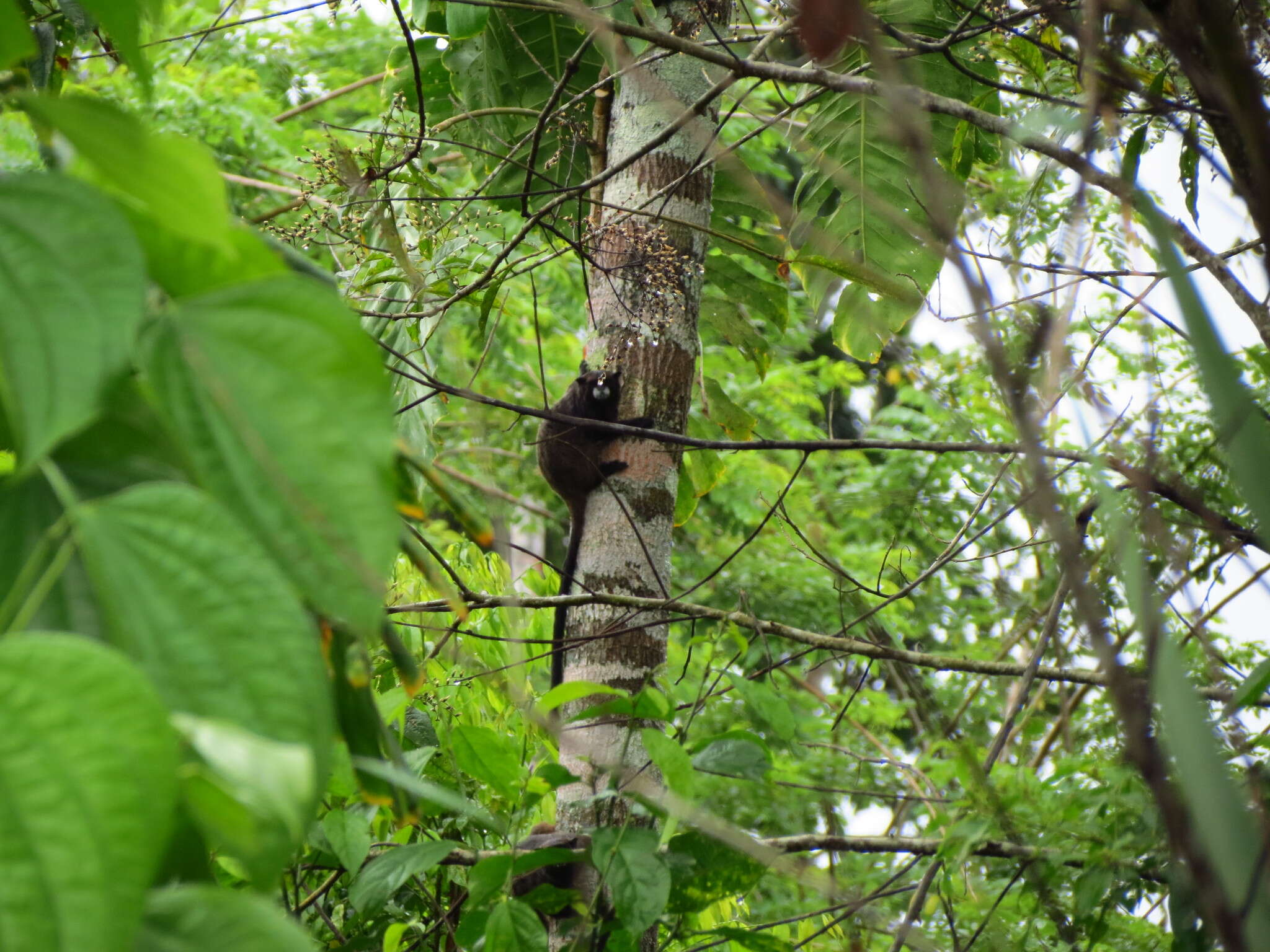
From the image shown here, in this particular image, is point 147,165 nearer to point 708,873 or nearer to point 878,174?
point 708,873

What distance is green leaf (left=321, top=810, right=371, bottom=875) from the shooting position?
147 centimetres

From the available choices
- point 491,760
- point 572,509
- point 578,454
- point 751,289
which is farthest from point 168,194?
point 572,509

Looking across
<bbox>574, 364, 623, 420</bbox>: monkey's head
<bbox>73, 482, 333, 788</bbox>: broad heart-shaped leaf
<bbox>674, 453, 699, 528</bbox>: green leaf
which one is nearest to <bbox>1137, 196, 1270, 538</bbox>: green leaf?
<bbox>73, 482, 333, 788</bbox>: broad heart-shaped leaf

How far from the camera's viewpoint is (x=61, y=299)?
0.49m

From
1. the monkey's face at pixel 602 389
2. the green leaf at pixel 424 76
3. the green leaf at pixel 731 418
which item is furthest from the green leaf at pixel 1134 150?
the green leaf at pixel 424 76

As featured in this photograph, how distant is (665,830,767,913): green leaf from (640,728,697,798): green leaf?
22cm

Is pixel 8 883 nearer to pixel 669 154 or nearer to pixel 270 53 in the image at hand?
pixel 669 154

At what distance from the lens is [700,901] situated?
4.93 feet

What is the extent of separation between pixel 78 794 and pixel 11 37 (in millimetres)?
439

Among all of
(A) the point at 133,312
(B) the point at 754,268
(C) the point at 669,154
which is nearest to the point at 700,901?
(A) the point at 133,312

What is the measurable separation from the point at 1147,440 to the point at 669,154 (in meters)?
2.31

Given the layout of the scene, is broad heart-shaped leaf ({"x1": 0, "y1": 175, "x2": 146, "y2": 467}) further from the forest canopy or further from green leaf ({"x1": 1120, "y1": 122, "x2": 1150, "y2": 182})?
green leaf ({"x1": 1120, "y1": 122, "x2": 1150, "y2": 182})

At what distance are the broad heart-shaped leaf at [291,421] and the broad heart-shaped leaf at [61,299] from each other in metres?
0.03

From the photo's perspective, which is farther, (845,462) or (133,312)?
(845,462)
